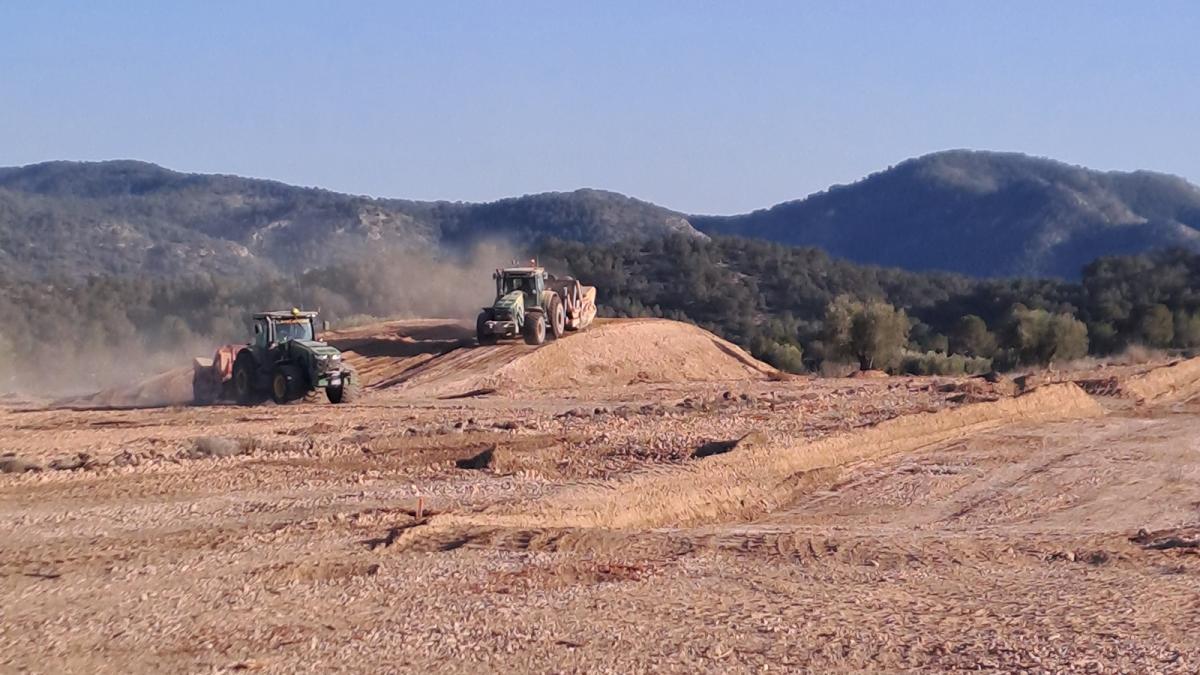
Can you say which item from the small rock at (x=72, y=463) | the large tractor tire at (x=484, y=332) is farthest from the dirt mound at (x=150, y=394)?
the small rock at (x=72, y=463)

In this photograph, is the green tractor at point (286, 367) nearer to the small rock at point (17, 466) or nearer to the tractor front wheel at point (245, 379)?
the tractor front wheel at point (245, 379)

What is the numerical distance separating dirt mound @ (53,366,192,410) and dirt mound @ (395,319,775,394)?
206 inches

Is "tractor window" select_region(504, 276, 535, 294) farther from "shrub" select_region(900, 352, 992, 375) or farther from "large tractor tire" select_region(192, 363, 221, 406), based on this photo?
"shrub" select_region(900, 352, 992, 375)

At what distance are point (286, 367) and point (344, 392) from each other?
3.90ft

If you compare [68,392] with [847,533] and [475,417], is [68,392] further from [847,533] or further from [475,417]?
[847,533]

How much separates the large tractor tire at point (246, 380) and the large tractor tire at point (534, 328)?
7.90 meters

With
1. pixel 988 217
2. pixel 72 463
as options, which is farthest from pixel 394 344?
pixel 988 217

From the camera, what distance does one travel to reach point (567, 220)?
135m

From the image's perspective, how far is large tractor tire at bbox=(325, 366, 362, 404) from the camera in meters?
25.8

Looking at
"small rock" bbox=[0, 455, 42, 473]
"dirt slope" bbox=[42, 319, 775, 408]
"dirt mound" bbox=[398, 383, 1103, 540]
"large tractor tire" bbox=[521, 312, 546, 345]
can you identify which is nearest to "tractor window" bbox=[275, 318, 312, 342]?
"dirt slope" bbox=[42, 319, 775, 408]

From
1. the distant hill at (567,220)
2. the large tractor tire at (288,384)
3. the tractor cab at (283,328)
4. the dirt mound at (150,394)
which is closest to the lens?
the large tractor tire at (288,384)

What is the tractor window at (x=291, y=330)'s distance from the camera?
26.5 metres

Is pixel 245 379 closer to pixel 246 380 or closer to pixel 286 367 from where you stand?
pixel 246 380

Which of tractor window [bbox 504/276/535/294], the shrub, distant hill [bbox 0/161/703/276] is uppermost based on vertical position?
distant hill [bbox 0/161/703/276]
